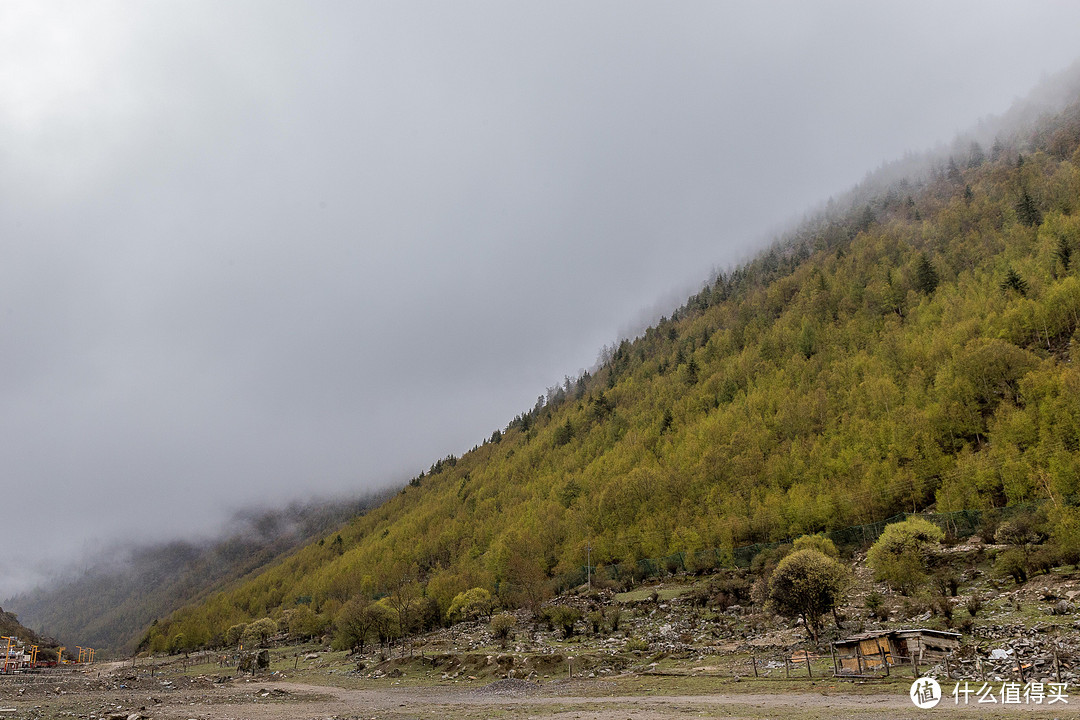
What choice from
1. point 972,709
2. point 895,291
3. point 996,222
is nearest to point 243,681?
point 972,709

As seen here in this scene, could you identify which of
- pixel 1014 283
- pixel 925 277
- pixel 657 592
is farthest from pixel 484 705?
pixel 925 277

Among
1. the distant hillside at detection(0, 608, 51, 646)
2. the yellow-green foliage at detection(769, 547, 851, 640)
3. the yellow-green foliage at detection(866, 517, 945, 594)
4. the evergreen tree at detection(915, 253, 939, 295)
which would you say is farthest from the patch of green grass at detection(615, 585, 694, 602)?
the distant hillside at detection(0, 608, 51, 646)

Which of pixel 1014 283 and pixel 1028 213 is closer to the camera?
pixel 1014 283

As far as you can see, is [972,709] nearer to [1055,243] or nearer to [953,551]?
[953,551]

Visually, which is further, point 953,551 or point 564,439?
point 564,439

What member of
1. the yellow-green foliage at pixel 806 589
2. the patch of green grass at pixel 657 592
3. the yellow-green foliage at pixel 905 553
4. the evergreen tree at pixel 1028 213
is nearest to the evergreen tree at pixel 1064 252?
the evergreen tree at pixel 1028 213

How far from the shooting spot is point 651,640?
4500cm

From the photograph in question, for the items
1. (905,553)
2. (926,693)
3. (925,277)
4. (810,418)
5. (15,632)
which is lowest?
(15,632)

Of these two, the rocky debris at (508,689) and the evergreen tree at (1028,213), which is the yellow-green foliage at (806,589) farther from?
the evergreen tree at (1028,213)

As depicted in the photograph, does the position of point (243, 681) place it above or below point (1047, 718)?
below

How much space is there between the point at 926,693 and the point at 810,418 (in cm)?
7459

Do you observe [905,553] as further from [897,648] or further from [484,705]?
[484,705]

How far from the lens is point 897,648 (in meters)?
27.4

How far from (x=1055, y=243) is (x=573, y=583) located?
92.5m
